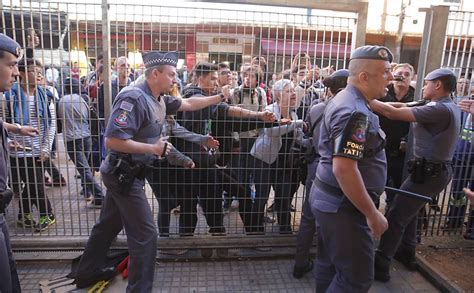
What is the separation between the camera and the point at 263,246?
3750 mm

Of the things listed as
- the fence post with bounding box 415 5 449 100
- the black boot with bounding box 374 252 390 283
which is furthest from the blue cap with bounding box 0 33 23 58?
the fence post with bounding box 415 5 449 100

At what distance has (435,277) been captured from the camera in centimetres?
337

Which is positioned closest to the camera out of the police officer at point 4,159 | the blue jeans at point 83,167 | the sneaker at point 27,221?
the police officer at point 4,159

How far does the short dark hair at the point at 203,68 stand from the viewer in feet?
10.8

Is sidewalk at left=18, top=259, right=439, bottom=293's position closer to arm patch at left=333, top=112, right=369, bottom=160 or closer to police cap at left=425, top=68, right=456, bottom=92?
arm patch at left=333, top=112, right=369, bottom=160

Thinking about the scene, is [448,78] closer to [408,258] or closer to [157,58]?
[408,258]

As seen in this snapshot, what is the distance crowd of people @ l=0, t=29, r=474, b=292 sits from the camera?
2.27 meters

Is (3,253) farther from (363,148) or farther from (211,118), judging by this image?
(363,148)

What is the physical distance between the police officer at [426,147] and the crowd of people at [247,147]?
0.04ft

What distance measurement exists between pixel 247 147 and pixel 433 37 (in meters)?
2.20

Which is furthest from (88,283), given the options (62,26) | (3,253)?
(62,26)

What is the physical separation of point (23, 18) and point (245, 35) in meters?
1.96

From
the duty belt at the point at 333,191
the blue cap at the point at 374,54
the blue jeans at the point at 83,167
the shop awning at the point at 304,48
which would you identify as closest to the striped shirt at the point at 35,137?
the blue jeans at the point at 83,167

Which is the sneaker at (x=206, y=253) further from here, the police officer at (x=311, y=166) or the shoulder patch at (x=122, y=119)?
the shoulder patch at (x=122, y=119)
